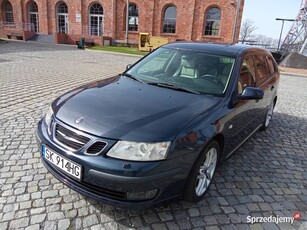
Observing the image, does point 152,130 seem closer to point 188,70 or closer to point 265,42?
point 188,70

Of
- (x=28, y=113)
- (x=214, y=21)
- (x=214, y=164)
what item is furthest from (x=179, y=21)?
(x=214, y=164)

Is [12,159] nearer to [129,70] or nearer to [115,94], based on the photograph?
[115,94]

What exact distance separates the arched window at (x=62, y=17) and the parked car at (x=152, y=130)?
1142 inches

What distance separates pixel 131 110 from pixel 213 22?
82.8 ft

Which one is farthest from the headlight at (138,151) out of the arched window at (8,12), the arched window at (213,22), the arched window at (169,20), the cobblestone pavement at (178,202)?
the arched window at (8,12)

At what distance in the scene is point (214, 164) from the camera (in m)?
2.93

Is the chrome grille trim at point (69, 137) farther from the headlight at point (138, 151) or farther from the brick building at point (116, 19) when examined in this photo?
the brick building at point (116, 19)

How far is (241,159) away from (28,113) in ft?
13.3

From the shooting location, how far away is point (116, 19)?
27.0m

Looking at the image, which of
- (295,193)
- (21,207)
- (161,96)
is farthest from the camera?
(295,193)

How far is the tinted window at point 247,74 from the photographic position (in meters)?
3.32

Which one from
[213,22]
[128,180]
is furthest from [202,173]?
[213,22]

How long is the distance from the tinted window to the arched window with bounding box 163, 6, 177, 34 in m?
23.9

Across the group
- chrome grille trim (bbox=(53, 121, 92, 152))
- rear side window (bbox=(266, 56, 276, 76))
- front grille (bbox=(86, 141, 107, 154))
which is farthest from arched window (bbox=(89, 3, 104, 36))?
front grille (bbox=(86, 141, 107, 154))
